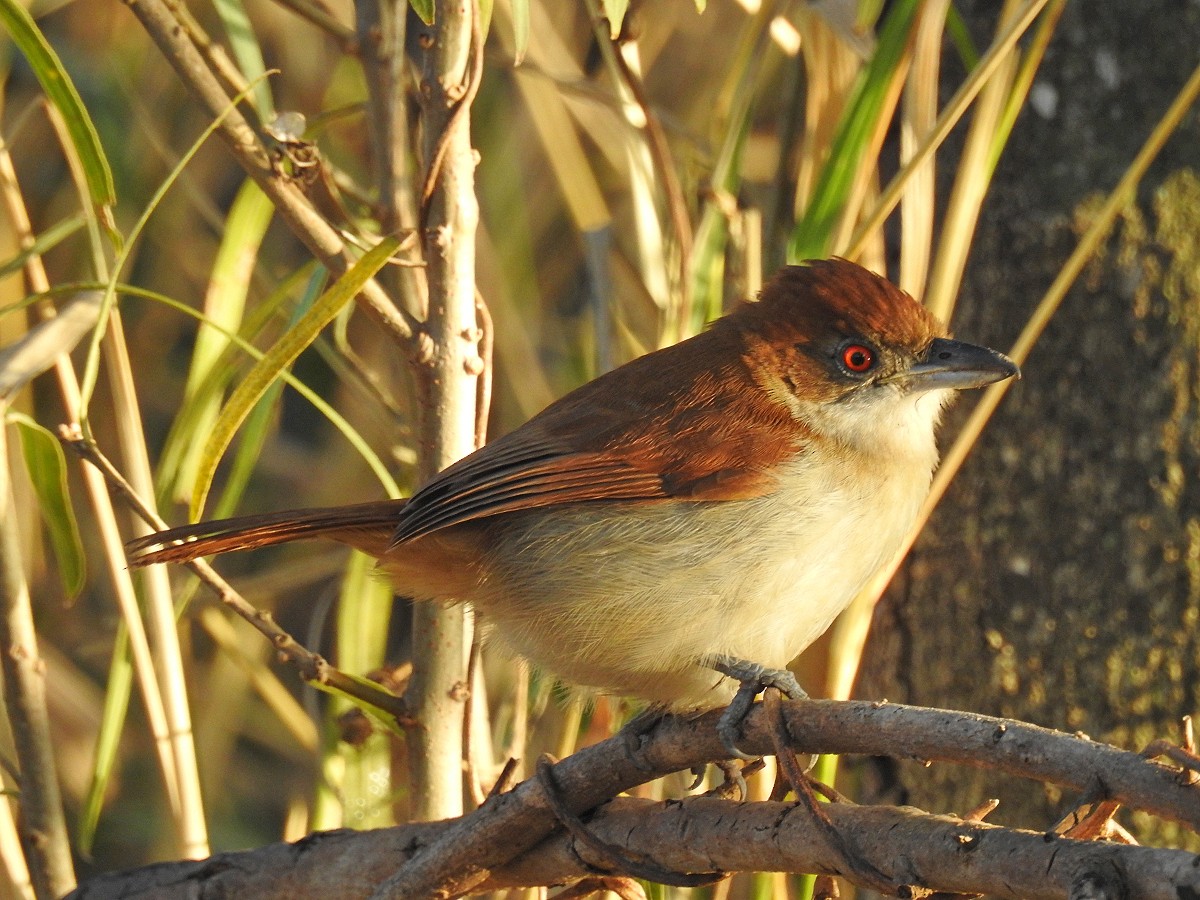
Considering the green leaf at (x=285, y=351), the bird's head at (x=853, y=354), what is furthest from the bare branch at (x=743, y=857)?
the bird's head at (x=853, y=354)

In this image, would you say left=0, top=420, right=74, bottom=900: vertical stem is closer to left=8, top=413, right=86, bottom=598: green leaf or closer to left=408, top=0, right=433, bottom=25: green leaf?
left=8, top=413, right=86, bottom=598: green leaf

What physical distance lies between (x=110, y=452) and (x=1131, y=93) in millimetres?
3640

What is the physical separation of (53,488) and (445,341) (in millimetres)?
765

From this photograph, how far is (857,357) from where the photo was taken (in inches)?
119

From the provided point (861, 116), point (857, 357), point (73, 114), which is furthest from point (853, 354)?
point (73, 114)

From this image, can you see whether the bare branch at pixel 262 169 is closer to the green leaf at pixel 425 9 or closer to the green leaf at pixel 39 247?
the green leaf at pixel 425 9

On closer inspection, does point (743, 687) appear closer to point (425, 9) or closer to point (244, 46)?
point (425, 9)

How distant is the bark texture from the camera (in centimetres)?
327

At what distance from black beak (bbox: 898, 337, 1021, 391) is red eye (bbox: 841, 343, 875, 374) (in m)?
0.08

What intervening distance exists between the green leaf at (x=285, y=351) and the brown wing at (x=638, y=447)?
0.35m

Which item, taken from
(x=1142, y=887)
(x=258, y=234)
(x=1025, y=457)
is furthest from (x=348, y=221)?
(x=1142, y=887)

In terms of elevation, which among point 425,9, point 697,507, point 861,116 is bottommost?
point 697,507

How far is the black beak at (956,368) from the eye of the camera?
285 centimetres

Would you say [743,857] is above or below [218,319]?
below
